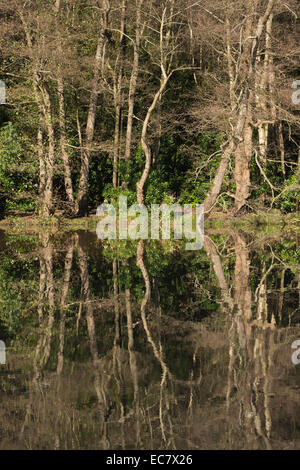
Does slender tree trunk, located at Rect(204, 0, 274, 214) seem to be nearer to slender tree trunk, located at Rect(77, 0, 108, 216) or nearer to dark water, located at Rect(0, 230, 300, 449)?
slender tree trunk, located at Rect(77, 0, 108, 216)

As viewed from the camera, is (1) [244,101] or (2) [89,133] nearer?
(1) [244,101]

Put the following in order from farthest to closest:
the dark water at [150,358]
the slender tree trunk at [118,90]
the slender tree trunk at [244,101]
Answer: the slender tree trunk at [118,90], the slender tree trunk at [244,101], the dark water at [150,358]

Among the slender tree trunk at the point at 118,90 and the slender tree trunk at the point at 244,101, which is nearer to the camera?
the slender tree trunk at the point at 244,101

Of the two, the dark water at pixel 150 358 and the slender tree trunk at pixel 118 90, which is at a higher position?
the slender tree trunk at pixel 118 90

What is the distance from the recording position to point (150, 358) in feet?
20.6

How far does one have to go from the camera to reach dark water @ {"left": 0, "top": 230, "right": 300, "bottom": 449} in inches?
181

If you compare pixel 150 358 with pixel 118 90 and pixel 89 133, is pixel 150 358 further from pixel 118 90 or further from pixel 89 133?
pixel 118 90

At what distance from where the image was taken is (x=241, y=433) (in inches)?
177

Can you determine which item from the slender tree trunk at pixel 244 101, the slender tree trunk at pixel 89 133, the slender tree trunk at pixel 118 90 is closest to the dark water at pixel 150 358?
the slender tree trunk at pixel 244 101

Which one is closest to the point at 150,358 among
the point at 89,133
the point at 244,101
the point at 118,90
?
the point at 244,101

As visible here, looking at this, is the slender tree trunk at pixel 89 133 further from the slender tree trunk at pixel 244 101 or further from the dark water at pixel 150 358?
the dark water at pixel 150 358

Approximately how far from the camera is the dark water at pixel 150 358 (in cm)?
461

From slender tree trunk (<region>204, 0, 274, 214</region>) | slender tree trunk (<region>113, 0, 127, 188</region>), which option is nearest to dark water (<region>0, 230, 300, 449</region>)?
slender tree trunk (<region>204, 0, 274, 214</region>)

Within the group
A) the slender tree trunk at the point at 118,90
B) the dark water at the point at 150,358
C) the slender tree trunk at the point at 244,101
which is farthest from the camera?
the slender tree trunk at the point at 118,90
